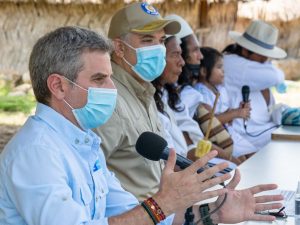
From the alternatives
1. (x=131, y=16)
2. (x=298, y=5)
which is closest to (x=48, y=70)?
(x=131, y=16)

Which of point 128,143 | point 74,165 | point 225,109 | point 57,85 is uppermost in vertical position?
point 57,85

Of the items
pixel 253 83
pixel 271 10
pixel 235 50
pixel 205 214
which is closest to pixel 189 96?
pixel 253 83

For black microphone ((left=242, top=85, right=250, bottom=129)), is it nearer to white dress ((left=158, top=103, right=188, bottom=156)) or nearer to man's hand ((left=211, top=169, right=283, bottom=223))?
white dress ((left=158, top=103, right=188, bottom=156))

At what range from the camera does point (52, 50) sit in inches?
81.4

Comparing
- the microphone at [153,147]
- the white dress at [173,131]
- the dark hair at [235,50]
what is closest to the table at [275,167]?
the white dress at [173,131]

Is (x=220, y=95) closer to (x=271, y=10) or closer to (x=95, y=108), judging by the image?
(x=95, y=108)

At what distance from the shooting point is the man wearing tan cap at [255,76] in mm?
4996

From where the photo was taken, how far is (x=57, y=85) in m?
2.11

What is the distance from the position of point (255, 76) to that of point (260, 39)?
1.17 ft

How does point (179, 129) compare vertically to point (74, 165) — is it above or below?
below

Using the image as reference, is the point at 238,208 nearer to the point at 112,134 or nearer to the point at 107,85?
the point at 107,85

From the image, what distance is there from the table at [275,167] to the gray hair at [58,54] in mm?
1075

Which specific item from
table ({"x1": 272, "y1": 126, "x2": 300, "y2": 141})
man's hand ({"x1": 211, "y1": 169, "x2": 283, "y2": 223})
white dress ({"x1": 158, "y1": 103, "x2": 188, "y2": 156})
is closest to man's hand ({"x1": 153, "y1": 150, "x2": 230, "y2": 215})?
man's hand ({"x1": 211, "y1": 169, "x2": 283, "y2": 223})

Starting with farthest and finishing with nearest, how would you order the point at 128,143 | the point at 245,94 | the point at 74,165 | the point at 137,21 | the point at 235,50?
the point at 235,50, the point at 245,94, the point at 137,21, the point at 128,143, the point at 74,165
